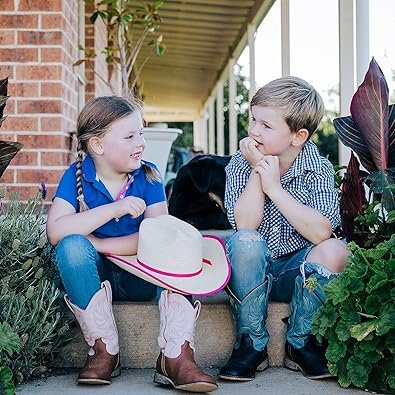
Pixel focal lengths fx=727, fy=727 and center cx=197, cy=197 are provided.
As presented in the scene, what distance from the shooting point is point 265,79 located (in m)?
7.75

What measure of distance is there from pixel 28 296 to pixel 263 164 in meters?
0.81

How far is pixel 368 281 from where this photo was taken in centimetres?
203

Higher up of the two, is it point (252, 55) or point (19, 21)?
point (252, 55)

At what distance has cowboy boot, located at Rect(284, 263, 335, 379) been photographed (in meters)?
2.17

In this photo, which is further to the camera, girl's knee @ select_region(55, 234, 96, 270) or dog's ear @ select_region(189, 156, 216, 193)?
dog's ear @ select_region(189, 156, 216, 193)

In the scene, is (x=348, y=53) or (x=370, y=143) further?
(x=348, y=53)

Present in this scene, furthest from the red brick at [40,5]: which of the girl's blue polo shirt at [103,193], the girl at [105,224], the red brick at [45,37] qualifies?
the girl's blue polo shirt at [103,193]

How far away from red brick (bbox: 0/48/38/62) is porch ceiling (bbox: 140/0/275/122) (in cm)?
356

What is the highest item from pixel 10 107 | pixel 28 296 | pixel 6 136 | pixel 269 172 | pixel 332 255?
pixel 10 107

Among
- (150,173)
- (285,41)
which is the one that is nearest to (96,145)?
(150,173)

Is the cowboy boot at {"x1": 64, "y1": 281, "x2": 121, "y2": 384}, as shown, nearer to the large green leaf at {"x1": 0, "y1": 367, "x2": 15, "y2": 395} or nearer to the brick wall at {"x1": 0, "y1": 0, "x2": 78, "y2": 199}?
the large green leaf at {"x1": 0, "y1": 367, "x2": 15, "y2": 395}

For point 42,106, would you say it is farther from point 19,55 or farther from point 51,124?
point 19,55

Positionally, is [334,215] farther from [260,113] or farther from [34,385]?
[34,385]

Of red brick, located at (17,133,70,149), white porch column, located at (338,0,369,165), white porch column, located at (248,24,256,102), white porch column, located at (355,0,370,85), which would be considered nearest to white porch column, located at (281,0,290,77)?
white porch column, located at (248,24,256,102)
